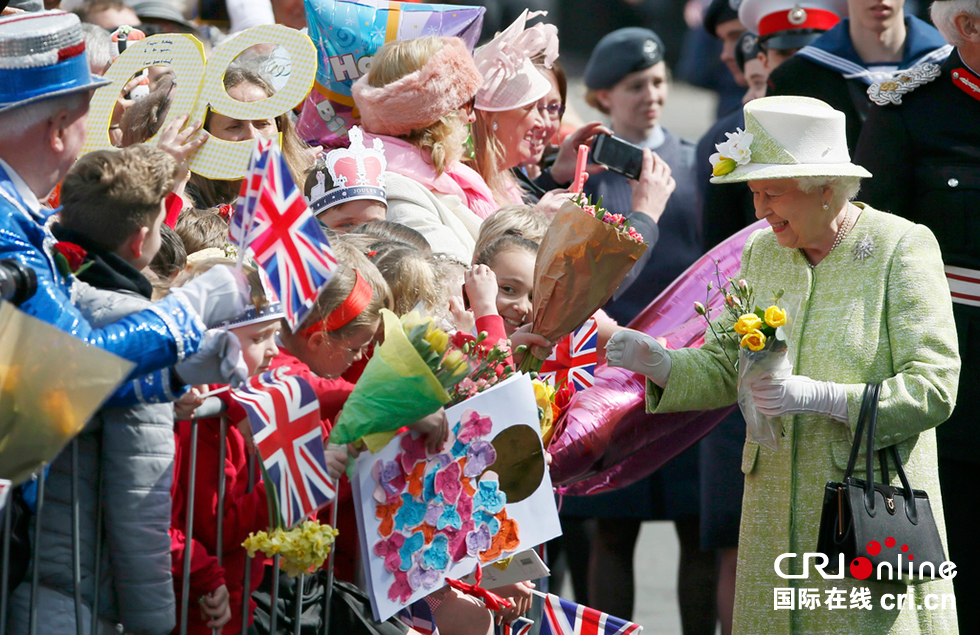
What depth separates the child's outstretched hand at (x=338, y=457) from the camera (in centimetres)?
275

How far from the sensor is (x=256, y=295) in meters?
2.61

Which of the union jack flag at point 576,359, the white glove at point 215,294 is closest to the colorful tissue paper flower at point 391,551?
the white glove at point 215,294

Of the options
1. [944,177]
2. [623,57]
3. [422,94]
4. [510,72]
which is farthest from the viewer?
[623,57]

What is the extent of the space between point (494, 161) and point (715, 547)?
5.67 ft

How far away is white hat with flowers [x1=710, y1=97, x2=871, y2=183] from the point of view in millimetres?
3225

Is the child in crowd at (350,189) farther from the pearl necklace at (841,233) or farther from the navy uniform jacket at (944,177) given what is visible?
the navy uniform jacket at (944,177)

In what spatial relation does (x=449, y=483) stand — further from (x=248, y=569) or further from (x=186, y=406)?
(x=186, y=406)

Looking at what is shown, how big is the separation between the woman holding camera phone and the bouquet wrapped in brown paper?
3.86 ft

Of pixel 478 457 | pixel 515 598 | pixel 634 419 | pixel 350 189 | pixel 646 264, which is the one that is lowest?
pixel 646 264

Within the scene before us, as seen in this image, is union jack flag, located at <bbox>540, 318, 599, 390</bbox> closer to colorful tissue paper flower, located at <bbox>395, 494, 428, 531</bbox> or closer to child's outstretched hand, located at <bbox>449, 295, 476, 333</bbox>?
child's outstretched hand, located at <bbox>449, 295, 476, 333</bbox>

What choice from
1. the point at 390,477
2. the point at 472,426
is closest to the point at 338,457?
the point at 390,477

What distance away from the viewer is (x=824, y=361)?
323 centimetres

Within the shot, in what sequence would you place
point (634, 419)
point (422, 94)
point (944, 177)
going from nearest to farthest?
point (634, 419) < point (944, 177) < point (422, 94)

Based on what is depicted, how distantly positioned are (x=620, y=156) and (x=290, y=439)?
2703mm
